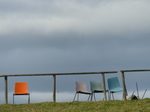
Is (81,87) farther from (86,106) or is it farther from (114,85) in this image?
(86,106)

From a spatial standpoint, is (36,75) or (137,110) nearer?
(137,110)

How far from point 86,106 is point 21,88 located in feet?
7.90

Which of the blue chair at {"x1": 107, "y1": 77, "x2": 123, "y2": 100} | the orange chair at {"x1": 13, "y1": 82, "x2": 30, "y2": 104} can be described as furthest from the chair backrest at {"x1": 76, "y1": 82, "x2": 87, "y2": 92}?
the orange chair at {"x1": 13, "y1": 82, "x2": 30, "y2": 104}

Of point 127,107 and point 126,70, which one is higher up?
point 126,70

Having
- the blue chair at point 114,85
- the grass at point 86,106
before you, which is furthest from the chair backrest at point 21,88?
the blue chair at point 114,85

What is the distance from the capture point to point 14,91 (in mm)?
12234

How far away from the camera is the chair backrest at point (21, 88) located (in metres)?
12.2

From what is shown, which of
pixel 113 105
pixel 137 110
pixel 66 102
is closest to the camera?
pixel 137 110

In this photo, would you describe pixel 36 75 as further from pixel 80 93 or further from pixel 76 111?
pixel 76 111

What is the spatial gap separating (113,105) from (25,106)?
2627mm

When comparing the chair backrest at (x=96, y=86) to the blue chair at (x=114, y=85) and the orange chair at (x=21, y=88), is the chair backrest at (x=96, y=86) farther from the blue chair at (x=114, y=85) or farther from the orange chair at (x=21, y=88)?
the orange chair at (x=21, y=88)

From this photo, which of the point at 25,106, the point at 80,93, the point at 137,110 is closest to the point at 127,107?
the point at 137,110

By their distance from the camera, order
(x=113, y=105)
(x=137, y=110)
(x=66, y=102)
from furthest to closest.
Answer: (x=66, y=102), (x=113, y=105), (x=137, y=110)

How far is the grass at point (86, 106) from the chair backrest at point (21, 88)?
646 millimetres
